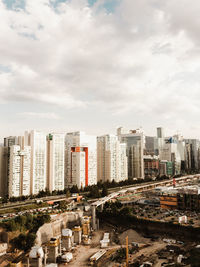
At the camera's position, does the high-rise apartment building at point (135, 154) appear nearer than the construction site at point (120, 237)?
No

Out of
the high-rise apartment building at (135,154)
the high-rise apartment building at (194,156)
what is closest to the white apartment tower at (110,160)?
the high-rise apartment building at (135,154)

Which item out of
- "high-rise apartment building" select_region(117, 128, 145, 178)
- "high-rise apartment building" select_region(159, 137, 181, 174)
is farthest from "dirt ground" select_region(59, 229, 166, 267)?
"high-rise apartment building" select_region(159, 137, 181, 174)

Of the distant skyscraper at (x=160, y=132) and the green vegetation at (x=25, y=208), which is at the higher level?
the distant skyscraper at (x=160, y=132)

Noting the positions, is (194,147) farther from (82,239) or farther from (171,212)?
(82,239)

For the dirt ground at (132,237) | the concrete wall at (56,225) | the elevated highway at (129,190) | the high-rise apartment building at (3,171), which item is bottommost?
the dirt ground at (132,237)

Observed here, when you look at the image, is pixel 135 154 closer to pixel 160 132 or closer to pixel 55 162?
pixel 55 162

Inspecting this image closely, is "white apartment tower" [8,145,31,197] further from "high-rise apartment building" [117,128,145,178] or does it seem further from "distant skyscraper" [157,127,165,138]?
"distant skyscraper" [157,127,165,138]

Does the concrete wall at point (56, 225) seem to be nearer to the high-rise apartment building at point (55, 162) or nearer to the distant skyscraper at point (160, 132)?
the high-rise apartment building at point (55, 162)

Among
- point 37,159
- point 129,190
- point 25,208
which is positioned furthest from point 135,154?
point 25,208
